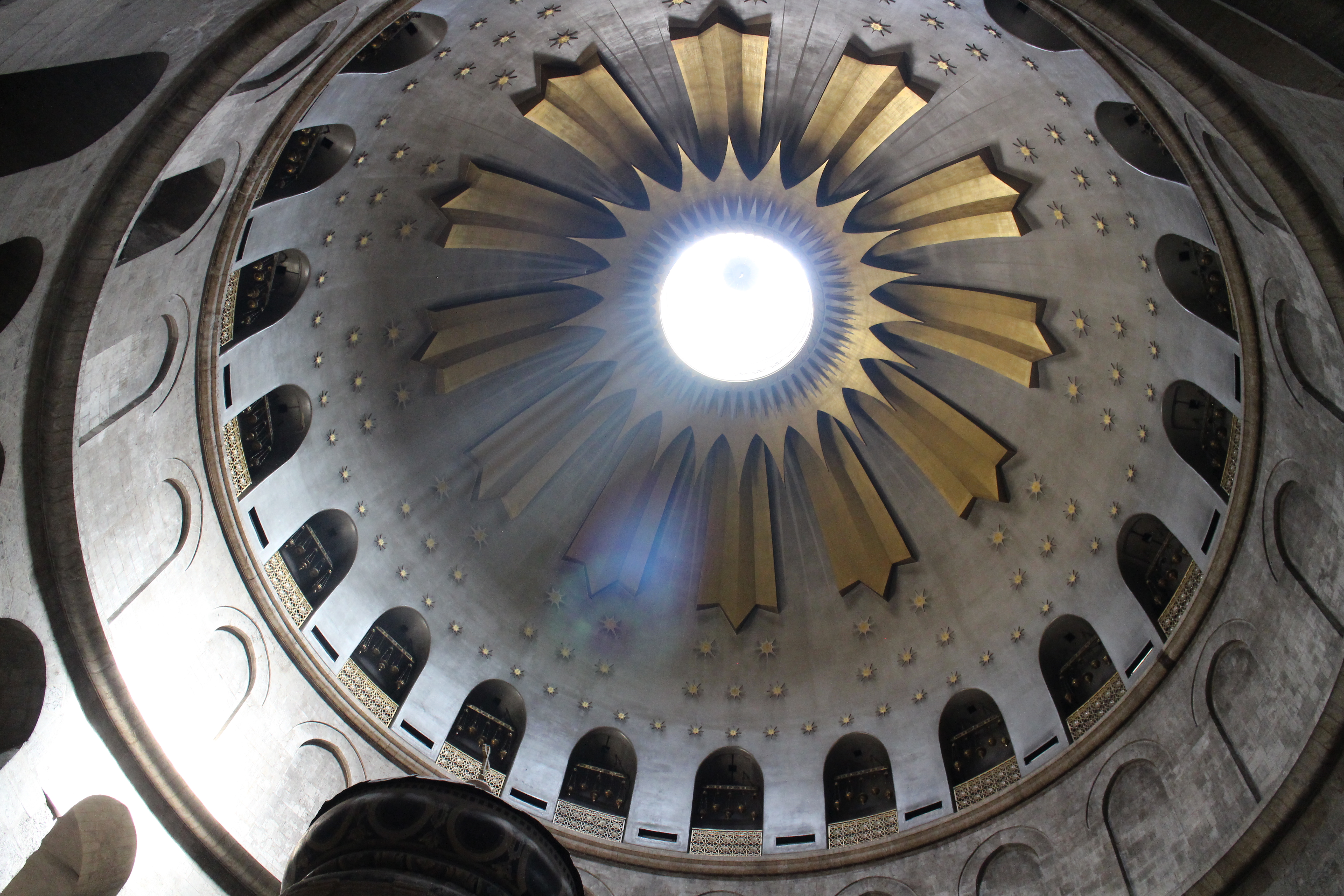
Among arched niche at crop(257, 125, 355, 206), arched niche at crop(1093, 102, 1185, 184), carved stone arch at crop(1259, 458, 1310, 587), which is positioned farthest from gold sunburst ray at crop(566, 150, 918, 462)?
carved stone arch at crop(1259, 458, 1310, 587)

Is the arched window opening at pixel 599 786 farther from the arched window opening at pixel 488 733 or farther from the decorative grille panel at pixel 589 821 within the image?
the arched window opening at pixel 488 733

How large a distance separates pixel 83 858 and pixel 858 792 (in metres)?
11.2

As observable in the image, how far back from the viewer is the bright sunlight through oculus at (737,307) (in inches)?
765

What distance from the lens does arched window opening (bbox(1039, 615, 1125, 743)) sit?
13914 mm

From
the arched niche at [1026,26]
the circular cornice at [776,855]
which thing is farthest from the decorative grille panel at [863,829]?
the arched niche at [1026,26]

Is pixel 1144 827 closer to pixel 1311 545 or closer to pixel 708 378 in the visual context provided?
pixel 1311 545

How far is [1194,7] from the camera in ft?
25.9

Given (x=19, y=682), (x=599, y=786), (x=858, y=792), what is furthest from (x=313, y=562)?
(x=858, y=792)

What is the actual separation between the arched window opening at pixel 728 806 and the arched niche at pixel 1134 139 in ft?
37.4

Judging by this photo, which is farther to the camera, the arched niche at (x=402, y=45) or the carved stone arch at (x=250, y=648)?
the carved stone arch at (x=250, y=648)

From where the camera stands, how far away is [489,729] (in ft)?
55.5

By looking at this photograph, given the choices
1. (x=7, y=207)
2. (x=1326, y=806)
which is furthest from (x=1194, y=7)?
(x=7, y=207)

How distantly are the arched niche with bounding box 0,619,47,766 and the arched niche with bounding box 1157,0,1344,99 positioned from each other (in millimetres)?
12988

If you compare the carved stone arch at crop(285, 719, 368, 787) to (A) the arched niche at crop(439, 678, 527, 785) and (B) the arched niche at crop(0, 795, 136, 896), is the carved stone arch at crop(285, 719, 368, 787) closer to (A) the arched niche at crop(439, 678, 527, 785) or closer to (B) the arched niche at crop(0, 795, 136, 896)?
(A) the arched niche at crop(439, 678, 527, 785)
